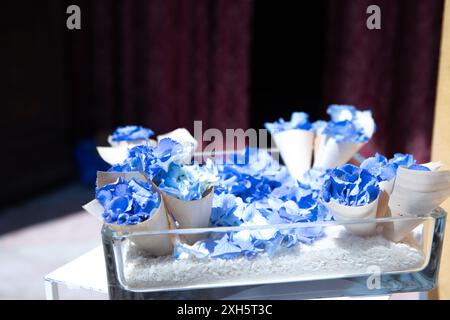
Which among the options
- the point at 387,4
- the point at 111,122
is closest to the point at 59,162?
the point at 111,122

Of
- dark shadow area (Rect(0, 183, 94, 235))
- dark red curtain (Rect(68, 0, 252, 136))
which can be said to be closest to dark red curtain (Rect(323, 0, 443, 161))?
dark red curtain (Rect(68, 0, 252, 136))

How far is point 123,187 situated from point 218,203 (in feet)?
0.58

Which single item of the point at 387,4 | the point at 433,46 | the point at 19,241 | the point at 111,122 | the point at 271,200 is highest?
the point at 387,4

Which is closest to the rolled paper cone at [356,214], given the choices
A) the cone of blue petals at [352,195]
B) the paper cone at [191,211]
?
Result: the cone of blue petals at [352,195]

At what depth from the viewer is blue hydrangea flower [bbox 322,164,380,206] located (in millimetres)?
803

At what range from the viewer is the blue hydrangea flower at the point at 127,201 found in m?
0.77

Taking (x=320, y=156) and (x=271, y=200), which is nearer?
(x=271, y=200)

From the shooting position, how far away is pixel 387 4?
266 cm

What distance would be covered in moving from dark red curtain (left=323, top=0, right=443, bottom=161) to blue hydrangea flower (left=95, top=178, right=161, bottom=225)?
7.09 ft

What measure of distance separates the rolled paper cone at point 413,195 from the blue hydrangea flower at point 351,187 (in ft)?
0.13

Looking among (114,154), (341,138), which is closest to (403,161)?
(341,138)

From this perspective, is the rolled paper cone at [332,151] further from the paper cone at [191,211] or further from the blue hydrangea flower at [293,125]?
the paper cone at [191,211]

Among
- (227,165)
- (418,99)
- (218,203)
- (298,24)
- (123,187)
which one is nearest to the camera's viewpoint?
(123,187)
